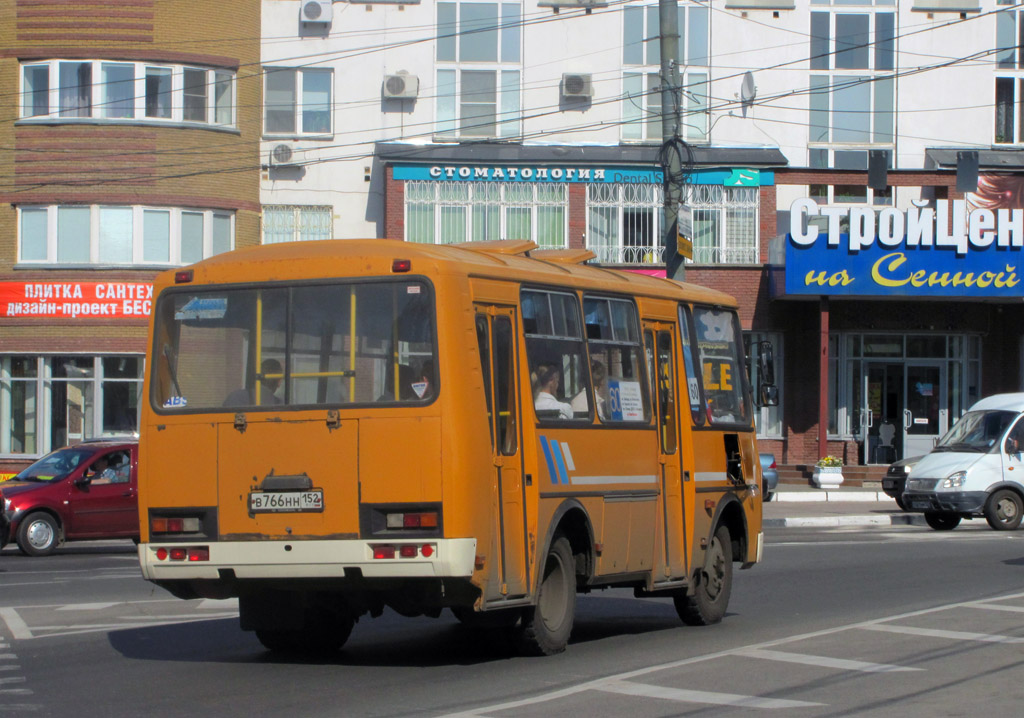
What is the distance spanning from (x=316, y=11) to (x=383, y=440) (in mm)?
28284

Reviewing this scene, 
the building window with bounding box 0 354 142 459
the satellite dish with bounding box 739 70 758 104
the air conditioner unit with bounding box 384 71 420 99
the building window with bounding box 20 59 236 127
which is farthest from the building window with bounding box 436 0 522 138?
the building window with bounding box 0 354 142 459

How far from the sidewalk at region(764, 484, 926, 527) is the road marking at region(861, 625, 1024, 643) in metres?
14.0

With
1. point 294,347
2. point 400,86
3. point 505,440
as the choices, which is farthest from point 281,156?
point 505,440

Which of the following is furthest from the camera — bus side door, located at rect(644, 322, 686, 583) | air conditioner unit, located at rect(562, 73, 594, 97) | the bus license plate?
air conditioner unit, located at rect(562, 73, 594, 97)

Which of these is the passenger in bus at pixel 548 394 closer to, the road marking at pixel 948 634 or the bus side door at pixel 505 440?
the bus side door at pixel 505 440

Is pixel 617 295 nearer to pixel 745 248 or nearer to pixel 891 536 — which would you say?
pixel 891 536

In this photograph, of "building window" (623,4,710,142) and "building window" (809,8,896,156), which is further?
"building window" (809,8,896,156)

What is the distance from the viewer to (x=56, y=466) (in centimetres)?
2175

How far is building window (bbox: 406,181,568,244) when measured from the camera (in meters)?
34.8

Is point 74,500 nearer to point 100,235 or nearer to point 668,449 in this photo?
point 668,449

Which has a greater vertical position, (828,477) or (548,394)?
(548,394)

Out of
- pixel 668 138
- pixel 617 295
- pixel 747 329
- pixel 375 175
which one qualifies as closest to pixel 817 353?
pixel 747 329

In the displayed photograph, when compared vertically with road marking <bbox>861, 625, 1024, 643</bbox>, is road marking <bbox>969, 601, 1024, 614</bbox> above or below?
below

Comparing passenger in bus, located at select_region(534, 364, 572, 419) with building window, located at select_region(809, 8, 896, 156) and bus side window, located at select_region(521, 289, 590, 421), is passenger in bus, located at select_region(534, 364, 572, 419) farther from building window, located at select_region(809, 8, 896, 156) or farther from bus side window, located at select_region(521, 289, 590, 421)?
building window, located at select_region(809, 8, 896, 156)
